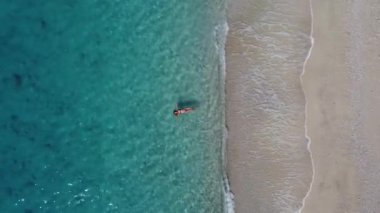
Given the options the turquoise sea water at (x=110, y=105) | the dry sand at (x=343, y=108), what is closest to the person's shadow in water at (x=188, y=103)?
the turquoise sea water at (x=110, y=105)

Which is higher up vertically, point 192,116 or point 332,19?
point 332,19

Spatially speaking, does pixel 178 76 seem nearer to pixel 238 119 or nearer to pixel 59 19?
pixel 238 119

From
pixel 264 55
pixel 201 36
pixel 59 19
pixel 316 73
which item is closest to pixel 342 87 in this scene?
pixel 316 73

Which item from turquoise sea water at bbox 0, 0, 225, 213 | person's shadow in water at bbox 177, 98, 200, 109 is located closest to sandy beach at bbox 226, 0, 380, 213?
turquoise sea water at bbox 0, 0, 225, 213

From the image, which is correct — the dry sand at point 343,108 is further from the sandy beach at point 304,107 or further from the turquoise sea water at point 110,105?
the turquoise sea water at point 110,105

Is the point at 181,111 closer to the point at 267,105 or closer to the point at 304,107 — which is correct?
the point at 267,105

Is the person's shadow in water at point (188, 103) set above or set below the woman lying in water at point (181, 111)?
above
